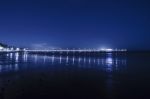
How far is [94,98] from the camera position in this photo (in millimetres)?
17203

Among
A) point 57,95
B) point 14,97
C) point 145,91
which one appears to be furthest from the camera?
point 145,91

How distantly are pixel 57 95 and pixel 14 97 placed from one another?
10.4 ft

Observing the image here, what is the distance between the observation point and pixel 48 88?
20.1 meters

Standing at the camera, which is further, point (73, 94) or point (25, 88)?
point (25, 88)

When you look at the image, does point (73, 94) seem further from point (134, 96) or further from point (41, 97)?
point (134, 96)

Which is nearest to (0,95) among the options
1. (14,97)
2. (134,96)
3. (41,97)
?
(14,97)

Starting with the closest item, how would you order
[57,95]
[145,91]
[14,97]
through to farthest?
[14,97]
[57,95]
[145,91]

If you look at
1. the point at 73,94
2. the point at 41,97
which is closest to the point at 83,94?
the point at 73,94

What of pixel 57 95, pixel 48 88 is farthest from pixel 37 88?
pixel 57 95

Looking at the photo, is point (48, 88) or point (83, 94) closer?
point (83, 94)

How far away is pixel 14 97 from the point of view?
16.5m

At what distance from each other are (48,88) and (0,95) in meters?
4.43

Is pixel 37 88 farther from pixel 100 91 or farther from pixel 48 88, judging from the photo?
pixel 100 91

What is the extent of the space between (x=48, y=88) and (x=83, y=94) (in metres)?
3.47
